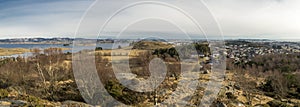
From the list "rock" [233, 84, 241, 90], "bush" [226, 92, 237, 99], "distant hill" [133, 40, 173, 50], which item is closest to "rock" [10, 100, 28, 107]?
"bush" [226, 92, 237, 99]

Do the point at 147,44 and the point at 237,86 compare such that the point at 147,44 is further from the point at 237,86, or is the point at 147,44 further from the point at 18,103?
the point at 18,103

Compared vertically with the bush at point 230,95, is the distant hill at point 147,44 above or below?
above

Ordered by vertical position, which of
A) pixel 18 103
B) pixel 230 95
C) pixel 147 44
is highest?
pixel 147 44

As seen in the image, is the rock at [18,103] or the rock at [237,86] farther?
the rock at [237,86]

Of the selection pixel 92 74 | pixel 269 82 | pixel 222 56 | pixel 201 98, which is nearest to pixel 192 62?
pixel 222 56

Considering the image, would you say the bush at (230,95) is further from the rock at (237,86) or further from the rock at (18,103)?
the rock at (18,103)

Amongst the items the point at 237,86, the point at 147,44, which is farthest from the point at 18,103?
the point at 147,44

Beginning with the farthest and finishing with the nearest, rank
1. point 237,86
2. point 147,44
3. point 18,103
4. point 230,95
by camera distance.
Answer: point 147,44
point 237,86
point 230,95
point 18,103

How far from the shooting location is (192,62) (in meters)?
28.9

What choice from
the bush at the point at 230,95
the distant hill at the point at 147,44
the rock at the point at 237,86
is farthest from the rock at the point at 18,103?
the rock at the point at 237,86

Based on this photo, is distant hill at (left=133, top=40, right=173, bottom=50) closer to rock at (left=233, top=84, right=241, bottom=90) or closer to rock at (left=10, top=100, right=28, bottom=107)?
rock at (left=233, top=84, right=241, bottom=90)

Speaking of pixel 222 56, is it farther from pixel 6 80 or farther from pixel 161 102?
pixel 6 80

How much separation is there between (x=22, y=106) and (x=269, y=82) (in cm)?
2144

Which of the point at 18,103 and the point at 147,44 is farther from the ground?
the point at 147,44
